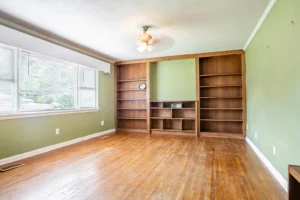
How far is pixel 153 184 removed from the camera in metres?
2.14

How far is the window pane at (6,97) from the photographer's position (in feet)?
9.42

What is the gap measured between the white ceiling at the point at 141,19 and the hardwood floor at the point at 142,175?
224 centimetres

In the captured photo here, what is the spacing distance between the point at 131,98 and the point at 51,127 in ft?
8.79

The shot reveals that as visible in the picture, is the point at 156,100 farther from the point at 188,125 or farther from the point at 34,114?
the point at 34,114

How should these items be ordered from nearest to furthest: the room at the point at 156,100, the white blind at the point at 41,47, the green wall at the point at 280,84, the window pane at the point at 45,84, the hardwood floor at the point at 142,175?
1. the green wall at the point at 280,84
2. the hardwood floor at the point at 142,175
3. the room at the point at 156,100
4. the white blind at the point at 41,47
5. the window pane at the point at 45,84

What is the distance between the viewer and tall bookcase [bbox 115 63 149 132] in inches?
225

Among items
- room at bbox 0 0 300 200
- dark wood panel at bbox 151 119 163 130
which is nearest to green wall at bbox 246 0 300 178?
room at bbox 0 0 300 200

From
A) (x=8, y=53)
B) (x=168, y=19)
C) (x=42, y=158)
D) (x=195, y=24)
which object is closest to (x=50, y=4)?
(x=8, y=53)

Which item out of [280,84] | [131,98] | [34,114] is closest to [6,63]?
[34,114]

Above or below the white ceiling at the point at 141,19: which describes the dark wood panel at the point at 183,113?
below

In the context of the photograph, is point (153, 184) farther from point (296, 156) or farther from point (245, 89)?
point (245, 89)

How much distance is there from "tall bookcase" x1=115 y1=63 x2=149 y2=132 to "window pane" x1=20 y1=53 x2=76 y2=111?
1.82m

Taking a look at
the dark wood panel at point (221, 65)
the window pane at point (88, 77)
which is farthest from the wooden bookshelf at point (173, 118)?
the window pane at point (88, 77)

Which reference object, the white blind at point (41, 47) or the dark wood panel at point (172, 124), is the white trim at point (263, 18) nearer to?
the dark wood panel at point (172, 124)
